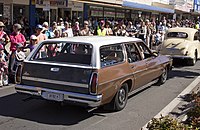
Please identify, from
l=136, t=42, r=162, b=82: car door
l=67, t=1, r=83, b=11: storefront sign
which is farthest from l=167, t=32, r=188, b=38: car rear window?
l=67, t=1, r=83, b=11: storefront sign

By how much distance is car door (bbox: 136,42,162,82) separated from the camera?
805cm

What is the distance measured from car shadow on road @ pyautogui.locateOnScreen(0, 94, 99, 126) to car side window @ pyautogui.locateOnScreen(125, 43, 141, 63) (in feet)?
5.21

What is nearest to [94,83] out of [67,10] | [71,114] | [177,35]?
[71,114]

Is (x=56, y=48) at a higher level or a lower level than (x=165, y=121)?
higher

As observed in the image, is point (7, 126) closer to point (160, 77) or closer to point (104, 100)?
point (104, 100)

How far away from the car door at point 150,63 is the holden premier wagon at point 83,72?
1.26 ft

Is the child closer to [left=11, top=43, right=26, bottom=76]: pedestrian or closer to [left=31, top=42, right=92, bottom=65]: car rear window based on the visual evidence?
[left=11, top=43, right=26, bottom=76]: pedestrian

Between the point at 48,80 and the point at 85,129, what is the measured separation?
1.20 meters

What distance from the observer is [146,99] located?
7.95 metres

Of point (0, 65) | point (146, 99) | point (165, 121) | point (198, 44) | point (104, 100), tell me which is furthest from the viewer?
point (198, 44)

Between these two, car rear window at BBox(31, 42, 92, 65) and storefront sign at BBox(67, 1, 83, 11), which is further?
storefront sign at BBox(67, 1, 83, 11)

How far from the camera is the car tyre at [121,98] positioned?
21.9 ft

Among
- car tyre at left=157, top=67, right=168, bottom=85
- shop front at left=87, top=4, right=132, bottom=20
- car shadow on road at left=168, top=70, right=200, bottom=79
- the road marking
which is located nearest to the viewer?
the road marking

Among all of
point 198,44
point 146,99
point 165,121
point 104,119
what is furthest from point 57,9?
point 165,121
